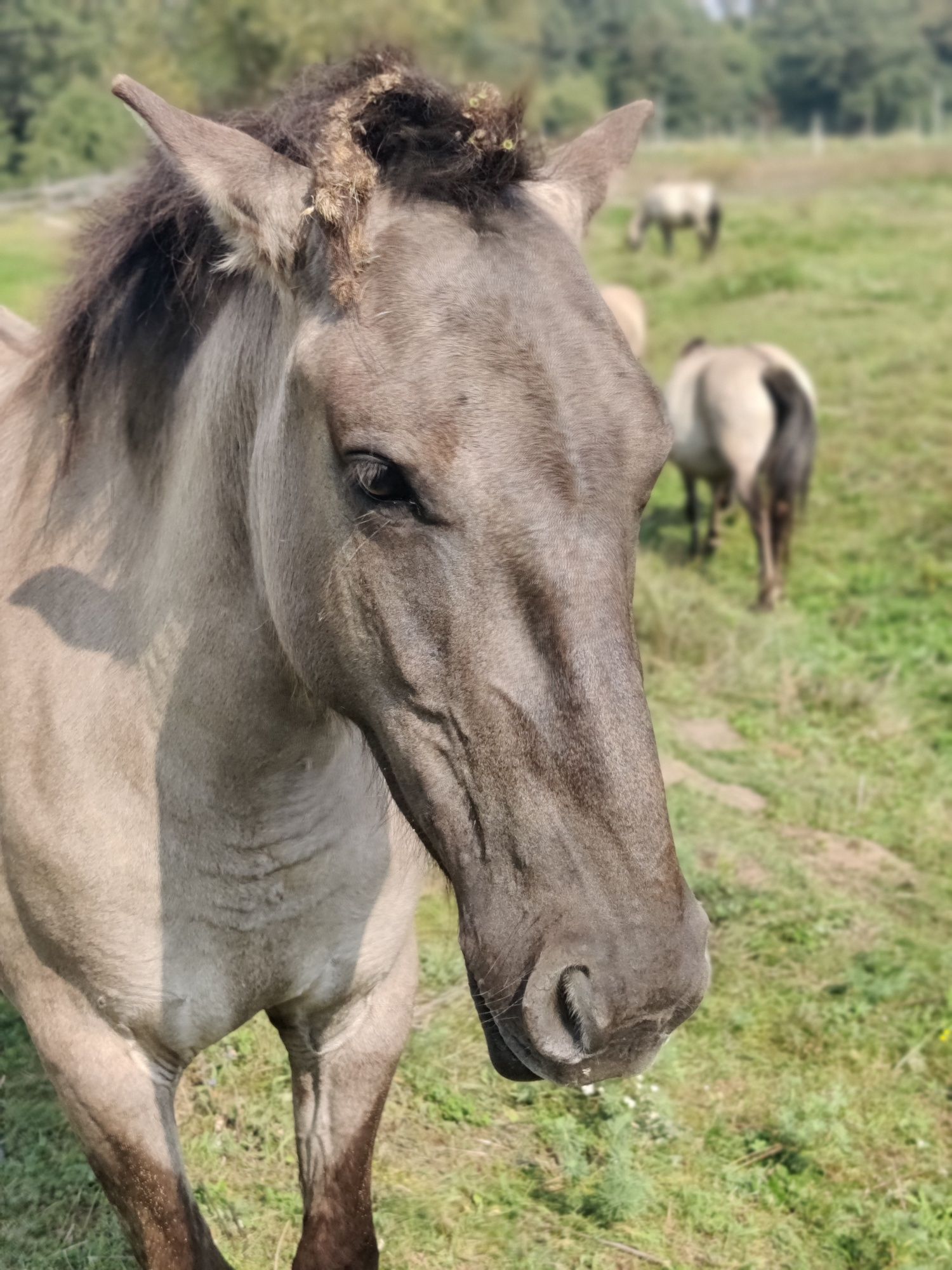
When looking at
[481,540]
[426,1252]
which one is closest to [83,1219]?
[426,1252]

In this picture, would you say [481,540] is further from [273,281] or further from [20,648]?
[20,648]

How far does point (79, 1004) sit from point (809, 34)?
82.7m

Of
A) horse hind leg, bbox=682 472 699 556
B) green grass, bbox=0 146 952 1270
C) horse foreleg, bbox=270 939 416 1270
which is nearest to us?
horse foreleg, bbox=270 939 416 1270

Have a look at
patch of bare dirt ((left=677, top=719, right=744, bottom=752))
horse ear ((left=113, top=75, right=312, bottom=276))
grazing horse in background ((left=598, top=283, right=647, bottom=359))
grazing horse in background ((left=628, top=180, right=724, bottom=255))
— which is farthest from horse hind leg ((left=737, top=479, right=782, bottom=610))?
grazing horse in background ((left=628, top=180, right=724, bottom=255))

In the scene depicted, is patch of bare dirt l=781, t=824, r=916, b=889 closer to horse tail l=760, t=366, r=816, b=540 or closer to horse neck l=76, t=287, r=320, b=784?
horse neck l=76, t=287, r=320, b=784

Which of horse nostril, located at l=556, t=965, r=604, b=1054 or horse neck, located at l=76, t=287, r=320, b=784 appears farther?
horse neck, located at l=76, t=287, r=320, b=784

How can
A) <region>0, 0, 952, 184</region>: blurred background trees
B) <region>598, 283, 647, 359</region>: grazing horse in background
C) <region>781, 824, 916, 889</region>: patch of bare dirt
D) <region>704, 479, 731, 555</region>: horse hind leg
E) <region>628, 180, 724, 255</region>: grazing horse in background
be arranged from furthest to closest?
<region>0, 0, 952, 184</region>: blurred background trees
<region>628, 180, 724, 255</region>: grazing horse in background
<region>598, 283, 647, 359</region>: grazing horse in background
<region>704, 479, 731, 555</region>: horse hind leg
<region>781, 824, 916, 889</region>: patch of bare dirt

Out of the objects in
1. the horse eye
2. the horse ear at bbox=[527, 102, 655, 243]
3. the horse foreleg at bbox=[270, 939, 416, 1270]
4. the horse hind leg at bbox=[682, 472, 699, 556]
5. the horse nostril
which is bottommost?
the horse hind leg at bbox=[682, 472, 699, 556]

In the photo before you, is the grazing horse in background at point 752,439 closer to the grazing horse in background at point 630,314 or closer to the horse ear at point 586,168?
the grazing horse in background at point 630,314

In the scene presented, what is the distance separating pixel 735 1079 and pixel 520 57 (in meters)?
3.15

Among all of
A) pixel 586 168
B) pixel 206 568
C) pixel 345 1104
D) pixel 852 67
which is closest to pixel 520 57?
pixel 586 168

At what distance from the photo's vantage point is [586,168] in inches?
75.9

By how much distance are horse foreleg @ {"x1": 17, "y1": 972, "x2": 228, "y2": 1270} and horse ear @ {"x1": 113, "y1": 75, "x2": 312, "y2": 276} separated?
4.19ft

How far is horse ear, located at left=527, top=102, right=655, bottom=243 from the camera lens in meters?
1.79
